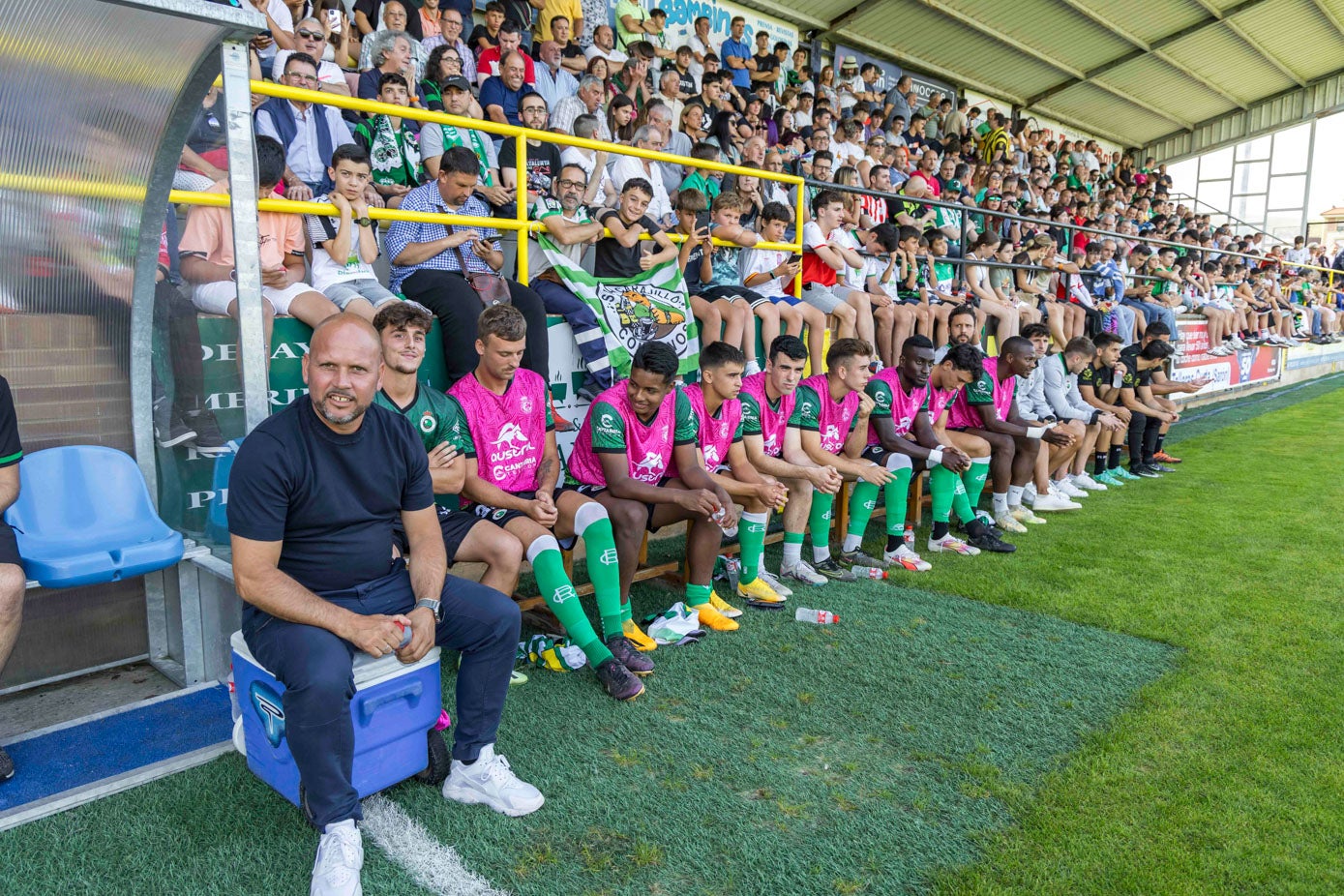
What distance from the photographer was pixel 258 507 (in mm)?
2305

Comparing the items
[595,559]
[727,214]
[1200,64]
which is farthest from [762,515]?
[1200,64]

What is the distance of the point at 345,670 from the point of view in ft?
7.41

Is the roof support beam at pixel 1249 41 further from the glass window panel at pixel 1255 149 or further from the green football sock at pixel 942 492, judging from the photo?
the green football sock at pixel 942 492

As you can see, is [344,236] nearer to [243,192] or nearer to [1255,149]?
[243,192]

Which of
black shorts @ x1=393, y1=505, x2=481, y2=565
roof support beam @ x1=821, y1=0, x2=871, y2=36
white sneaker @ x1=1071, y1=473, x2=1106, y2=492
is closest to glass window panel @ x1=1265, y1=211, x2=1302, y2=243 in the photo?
roof support beam @ x1=821, y1=0, x2=871, y2=36

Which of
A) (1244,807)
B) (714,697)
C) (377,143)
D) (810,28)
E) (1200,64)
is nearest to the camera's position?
(1244,807)

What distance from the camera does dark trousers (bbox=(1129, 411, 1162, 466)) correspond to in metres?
8.06

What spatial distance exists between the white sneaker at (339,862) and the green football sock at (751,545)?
8.57 ft

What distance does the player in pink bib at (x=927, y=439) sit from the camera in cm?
547

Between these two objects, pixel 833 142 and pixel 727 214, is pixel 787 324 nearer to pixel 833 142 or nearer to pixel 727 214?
pixel 727 214

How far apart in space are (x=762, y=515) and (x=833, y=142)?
24.3 feet

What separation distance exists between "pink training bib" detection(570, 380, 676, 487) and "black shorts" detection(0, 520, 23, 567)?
2183 mm

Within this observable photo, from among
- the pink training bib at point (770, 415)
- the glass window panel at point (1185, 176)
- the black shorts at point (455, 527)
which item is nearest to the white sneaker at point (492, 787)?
the black shorts at point (455, 527)

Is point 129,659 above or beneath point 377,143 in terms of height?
beneath
